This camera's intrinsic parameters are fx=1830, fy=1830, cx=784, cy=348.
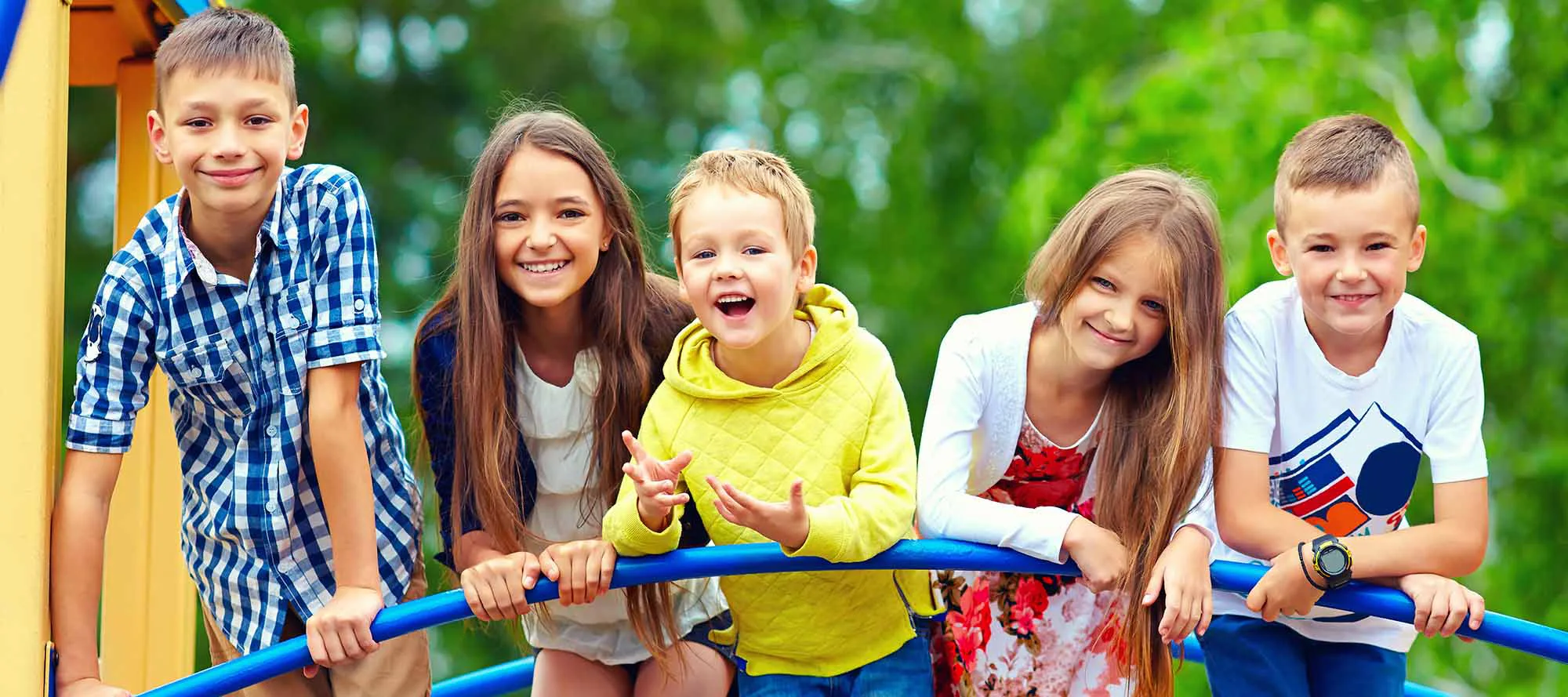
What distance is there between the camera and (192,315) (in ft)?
10.1

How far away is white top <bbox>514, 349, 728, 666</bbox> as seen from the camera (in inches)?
131

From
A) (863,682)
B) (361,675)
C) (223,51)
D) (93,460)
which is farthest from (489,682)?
(223,51)

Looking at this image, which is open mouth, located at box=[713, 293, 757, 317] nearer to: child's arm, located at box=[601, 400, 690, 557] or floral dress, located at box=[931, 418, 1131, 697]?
child's arm, located at box=[601, 400, 690, 557]

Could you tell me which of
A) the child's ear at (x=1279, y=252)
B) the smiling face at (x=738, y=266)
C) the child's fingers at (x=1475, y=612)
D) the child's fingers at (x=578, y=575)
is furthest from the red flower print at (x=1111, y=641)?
the child's fingers at (x=578, y=575)

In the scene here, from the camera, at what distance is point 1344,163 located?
318 centimetres

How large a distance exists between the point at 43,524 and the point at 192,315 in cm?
43

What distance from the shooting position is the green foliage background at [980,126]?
7.61 metres

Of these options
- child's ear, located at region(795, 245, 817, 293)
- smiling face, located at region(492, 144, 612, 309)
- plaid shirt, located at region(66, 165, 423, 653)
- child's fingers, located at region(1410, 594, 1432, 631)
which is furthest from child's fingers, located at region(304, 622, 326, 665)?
child's fingers, located at region(1410, 594, 1432, 631)

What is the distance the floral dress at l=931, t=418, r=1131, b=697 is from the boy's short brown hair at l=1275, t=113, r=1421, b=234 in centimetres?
67

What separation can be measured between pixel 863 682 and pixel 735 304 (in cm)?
70

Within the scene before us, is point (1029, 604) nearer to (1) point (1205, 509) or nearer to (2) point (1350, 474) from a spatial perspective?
(1) point (1205, 509)

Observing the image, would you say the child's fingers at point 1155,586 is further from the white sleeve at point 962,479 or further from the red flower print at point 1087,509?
the red flower print at point 1087,509

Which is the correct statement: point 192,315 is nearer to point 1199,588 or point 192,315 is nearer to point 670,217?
point 670,217

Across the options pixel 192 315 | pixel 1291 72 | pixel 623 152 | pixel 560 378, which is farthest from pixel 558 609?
pixel 623 152
